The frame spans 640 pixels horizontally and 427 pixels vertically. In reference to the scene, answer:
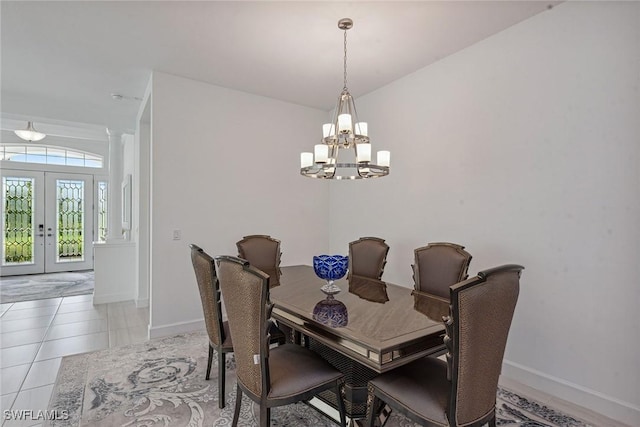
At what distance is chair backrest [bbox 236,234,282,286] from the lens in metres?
3.37

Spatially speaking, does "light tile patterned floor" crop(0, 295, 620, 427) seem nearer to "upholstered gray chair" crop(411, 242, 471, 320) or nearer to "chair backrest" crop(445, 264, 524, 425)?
"upholstered gray chair" crop(411, 242, 471, 320)

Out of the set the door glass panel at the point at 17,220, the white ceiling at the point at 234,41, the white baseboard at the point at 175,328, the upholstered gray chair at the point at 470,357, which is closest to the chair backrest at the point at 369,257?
→ the upholstered gray chair at the point at 470,357

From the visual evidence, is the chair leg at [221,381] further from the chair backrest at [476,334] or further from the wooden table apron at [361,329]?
the chair backrest at [476,334]

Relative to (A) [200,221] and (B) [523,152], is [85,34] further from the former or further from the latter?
(B) [523,152]

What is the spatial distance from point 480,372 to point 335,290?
1061mm

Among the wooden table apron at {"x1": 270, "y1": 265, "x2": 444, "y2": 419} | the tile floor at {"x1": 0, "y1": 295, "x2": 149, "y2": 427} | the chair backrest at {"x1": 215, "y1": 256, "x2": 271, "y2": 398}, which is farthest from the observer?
the tile floor at {"x1": 0, "y1": 295, "x2": 149, "y2": 427}

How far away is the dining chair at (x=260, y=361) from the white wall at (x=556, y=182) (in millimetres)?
1747

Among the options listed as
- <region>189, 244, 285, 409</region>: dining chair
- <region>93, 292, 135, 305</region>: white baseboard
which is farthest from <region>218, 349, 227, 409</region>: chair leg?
<region>93, 292, 135, 305</region>: white baseboard

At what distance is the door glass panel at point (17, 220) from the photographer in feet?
22.5

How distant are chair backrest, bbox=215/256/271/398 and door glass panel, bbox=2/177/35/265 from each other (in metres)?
7.73

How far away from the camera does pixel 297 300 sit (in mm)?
2154

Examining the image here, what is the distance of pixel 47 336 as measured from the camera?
3.59 m

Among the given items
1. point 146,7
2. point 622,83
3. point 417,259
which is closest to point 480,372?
point 417,259

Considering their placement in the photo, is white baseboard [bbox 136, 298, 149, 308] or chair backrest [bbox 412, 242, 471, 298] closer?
chair backrest [bbox 412, 242, 471, 298]
